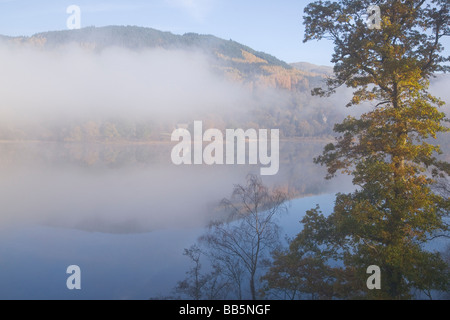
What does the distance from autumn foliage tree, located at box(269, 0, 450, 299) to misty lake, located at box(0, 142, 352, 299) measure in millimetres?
12863

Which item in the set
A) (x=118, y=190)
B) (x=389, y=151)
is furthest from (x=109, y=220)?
(x=389, y=151)

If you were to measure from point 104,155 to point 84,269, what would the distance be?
7587 cm

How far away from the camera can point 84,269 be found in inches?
880

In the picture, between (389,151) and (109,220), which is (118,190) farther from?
(389,151)

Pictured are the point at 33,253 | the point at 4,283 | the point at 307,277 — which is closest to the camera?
the point at 307,277

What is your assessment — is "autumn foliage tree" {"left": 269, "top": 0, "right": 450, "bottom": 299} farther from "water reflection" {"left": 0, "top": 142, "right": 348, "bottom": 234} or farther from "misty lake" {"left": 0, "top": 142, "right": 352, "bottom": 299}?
"water reflection" {"left": 0, "top": 142, "right": 348, "bottom": 234}

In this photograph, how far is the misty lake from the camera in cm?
2058

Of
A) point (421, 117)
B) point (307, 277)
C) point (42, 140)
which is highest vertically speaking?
point (42, 140)

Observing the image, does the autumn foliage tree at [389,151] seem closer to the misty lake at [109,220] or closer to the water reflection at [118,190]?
the misty lake at [109,220]

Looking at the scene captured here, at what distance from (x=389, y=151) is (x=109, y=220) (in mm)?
31909

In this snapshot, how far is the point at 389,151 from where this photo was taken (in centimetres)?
997

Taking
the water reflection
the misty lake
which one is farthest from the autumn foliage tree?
the water reflection
